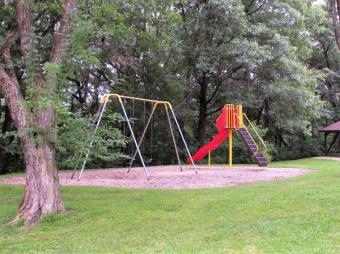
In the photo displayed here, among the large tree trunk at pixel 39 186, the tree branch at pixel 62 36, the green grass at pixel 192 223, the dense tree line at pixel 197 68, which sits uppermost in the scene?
the dense tree line at pixel 197 68

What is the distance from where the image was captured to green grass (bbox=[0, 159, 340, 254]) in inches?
246

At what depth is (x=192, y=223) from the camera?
297 inches

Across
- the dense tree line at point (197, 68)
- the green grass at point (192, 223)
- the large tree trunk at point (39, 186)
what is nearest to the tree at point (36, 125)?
the large tree trunk at point (39, 186)

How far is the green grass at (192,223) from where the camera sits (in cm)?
624

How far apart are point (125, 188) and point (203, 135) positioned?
14938 millimetres

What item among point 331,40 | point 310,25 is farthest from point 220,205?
point 331,40

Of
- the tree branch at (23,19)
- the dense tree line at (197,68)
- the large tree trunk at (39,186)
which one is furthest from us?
the dense tree line at (197,68)

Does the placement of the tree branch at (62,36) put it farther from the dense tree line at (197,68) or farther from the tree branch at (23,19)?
the dense tree line at (197,68)

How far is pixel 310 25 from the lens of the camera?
27016 millimetres

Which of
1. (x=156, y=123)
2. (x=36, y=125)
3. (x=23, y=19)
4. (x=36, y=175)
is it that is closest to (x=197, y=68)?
(x=156, y=123)

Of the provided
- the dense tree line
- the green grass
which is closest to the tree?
the green grass

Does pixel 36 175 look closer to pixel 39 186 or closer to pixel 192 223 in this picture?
pixel 39 186

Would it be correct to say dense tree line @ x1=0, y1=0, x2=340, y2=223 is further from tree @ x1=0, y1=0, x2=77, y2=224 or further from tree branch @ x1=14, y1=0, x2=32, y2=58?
tree @ x1=0, y1=0, x2=77, y2=224

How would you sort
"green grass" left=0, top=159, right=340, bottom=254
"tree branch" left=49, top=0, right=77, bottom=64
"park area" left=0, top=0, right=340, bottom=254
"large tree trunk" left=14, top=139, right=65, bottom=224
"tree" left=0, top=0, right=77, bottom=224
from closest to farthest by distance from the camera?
"green grass" left=0, top=159, right=340, bottom=254 < "park area" left=0, top=0, right=340, bottom=254 < "tree" left=0, top=0, right=77, bottom=224 < "large tree trunk" left=14, top=139, right=65, bottom=224 < "tree branch" left=49, top=0, right=77, bottom=64
